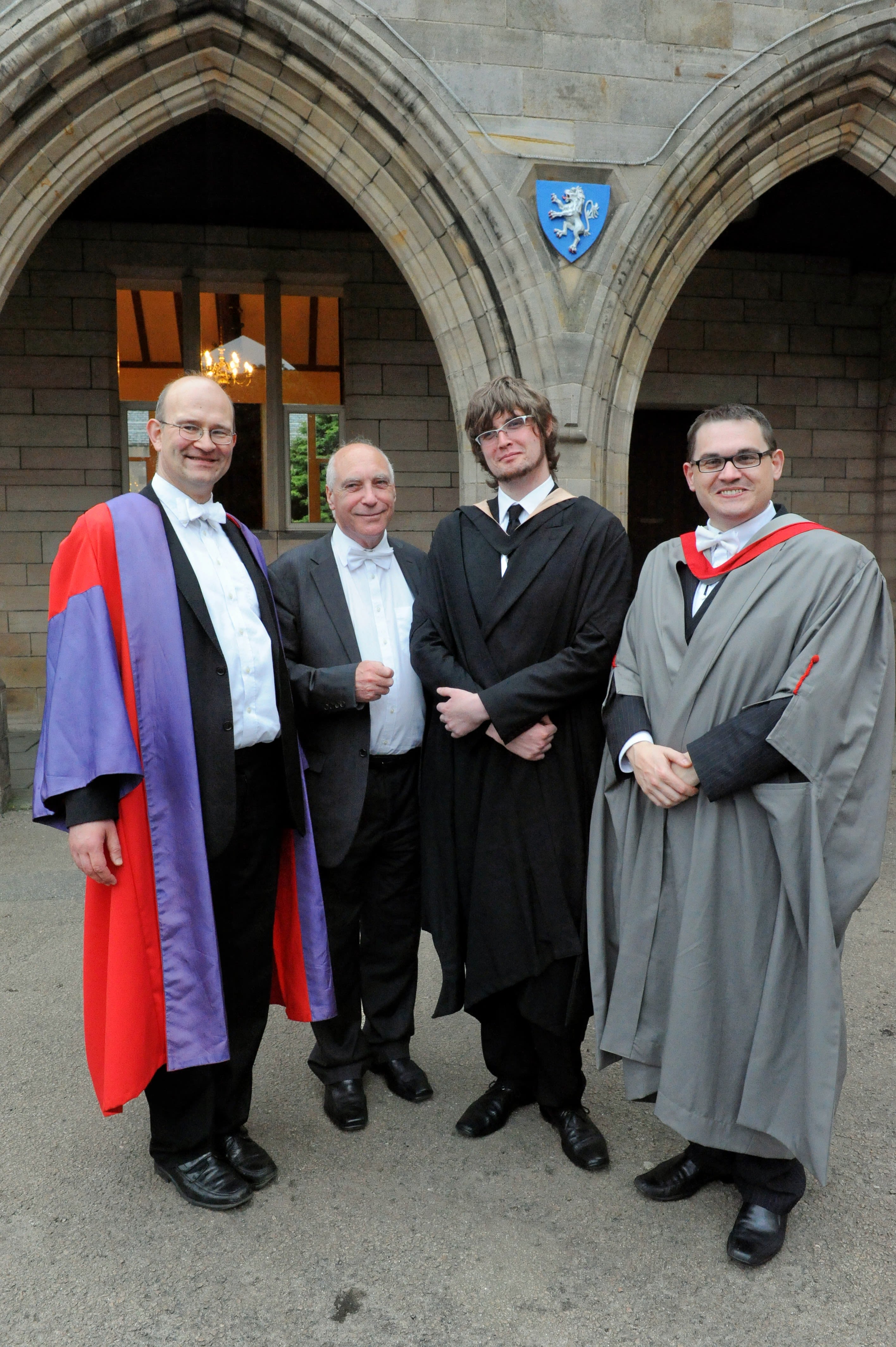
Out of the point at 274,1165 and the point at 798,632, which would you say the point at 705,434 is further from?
the point at 274,1165

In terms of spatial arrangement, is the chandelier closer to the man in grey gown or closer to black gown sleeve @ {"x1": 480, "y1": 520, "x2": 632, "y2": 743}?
black gown sleeve @ {"x1": 480, "y1": 520, "x2": 632, "y2": 743}

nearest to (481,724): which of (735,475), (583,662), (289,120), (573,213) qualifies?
(583,662)

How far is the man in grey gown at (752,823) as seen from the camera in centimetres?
210

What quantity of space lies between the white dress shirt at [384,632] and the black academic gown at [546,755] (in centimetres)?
19

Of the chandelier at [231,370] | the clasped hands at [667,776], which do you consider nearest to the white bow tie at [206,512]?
the clasped hands at [667,776]

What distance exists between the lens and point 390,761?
2.84 metres

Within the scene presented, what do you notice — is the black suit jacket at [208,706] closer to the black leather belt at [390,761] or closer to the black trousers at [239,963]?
the black trousers at [239,963]

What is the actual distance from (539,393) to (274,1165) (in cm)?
210

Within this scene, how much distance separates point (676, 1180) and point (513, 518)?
1707 mm

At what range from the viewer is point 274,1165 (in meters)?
2.53

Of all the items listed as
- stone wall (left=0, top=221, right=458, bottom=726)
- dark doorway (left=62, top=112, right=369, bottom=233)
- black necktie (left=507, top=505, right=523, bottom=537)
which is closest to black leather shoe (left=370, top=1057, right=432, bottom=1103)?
black necktie (left=507, top=505, right=523, bottom=537)

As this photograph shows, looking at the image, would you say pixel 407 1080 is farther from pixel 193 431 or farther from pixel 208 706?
pixel 193 431

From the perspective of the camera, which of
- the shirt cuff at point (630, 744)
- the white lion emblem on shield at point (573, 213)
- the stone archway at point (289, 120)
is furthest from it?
the white lion emblem on shield at point (573, 213)

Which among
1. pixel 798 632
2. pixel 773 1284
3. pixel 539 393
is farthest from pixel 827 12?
pixel 773 1284
